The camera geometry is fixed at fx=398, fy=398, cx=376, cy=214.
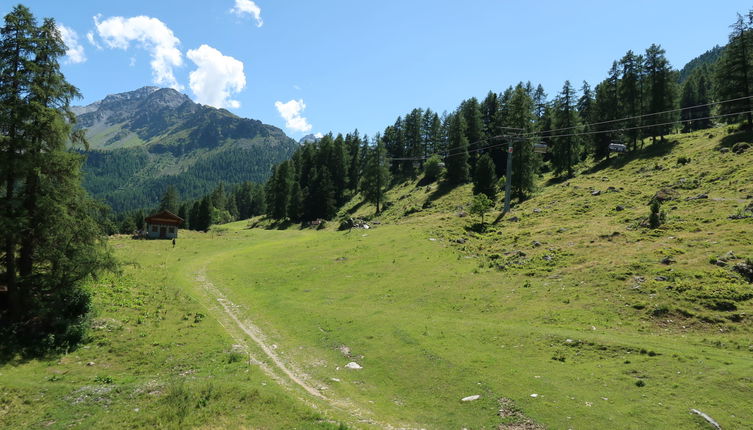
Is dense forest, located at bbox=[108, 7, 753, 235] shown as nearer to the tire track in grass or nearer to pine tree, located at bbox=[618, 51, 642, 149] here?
pine tree, located at bbox=[618, 51, 642, 149]

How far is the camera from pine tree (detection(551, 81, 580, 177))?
7250cm

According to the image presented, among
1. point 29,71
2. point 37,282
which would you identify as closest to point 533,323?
point 37,282

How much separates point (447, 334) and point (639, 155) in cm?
6256

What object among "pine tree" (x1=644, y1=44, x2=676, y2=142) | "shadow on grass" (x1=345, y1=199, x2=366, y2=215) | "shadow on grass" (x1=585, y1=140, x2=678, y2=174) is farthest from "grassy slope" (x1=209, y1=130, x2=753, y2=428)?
"shadow on grass" (x1=345, y1=199, x2=366, y2=215)

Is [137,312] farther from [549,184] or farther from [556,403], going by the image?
[549,184]

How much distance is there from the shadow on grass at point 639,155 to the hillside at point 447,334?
19.8 meters

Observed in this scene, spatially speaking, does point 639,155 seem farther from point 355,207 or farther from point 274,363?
point 274,363

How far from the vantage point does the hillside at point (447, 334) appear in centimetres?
1435

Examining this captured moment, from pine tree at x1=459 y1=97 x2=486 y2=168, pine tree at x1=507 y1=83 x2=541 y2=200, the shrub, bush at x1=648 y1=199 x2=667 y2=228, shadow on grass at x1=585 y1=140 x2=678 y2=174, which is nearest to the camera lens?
bush at x1=648 y1=199 x2=667 y2=228

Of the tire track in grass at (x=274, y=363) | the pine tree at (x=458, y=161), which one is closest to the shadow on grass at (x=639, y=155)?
the pine tree at (x=458, y=161)

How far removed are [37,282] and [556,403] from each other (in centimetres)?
2753

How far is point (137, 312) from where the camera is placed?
26297mm

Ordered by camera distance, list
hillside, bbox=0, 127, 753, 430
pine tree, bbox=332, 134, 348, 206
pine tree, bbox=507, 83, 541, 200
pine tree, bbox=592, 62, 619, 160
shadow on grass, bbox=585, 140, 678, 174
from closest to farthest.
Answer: hillside, bbox=0, 127, 753, 430 → pine tree, bbox=507, 83, 541, 200 → shadow on grass, bbox=585, 140, 678, 174 → pine tree, bbox=592, 62, 619, 160 → pine tree, bbox=332, 134, 348, 206

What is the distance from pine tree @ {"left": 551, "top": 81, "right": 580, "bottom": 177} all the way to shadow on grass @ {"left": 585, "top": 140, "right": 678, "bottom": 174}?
4.12 meters
